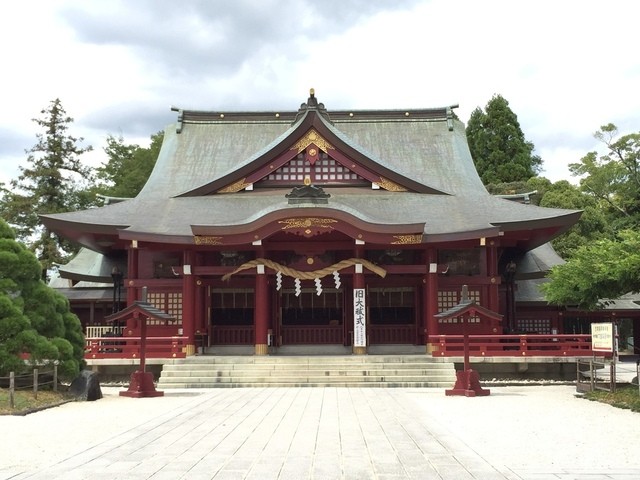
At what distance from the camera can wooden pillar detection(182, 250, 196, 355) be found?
2066 centimetres

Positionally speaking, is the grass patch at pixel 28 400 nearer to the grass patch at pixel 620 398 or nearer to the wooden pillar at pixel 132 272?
the wooden pillar at pixel 132 272

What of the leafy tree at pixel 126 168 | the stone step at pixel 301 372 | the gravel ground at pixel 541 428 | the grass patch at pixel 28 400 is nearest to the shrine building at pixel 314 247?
the stone step at pixel 301 372

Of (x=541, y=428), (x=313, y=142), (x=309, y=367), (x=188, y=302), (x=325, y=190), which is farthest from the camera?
(x=325, y=190)

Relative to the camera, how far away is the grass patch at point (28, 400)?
1255 centimetres

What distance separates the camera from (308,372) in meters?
18.7

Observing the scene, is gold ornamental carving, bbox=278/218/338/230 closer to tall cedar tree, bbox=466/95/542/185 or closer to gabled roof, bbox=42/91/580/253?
gabled roof, bbox=42/91/580/253

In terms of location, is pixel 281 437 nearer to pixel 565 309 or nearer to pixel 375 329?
pixel 375 329

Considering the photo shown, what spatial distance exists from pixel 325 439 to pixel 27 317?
868 cm

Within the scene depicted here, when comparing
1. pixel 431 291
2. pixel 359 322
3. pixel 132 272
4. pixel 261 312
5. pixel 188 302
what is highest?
pixel 132 272

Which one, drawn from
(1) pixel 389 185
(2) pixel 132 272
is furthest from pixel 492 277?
(2) pixel 132 272

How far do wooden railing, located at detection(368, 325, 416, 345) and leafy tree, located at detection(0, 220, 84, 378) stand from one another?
34.0 ft

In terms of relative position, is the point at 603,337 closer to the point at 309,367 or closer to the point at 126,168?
the point at 309,367

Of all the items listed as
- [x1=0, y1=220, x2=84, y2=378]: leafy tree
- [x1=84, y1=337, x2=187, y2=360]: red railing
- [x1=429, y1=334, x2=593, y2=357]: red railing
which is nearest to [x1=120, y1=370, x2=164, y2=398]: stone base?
[x1=0, y1=220, x2=84, y2=378]: leafy tree

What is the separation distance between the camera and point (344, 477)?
7062mm
